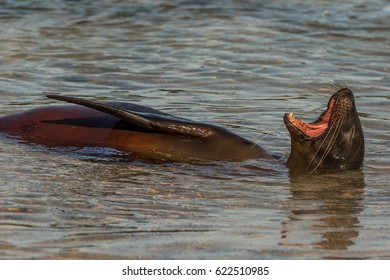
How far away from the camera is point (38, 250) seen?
4934 millimetres

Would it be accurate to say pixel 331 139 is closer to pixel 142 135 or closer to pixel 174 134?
pixel 174 134

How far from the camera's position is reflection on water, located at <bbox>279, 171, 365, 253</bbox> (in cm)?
527

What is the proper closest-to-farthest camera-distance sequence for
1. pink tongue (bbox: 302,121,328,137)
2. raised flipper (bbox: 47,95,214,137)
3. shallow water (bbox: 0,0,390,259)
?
1. shallow water (bbox: 0,0,390,259)
2. raised flipper (bbox: 47,95,214,137)
3. pink tongue (bbox: 302,121,328,137)

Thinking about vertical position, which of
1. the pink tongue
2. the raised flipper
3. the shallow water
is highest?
the raised flipper

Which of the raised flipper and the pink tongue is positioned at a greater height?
the raised flipper

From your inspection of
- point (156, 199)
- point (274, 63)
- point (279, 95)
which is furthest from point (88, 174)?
point (274, 63)

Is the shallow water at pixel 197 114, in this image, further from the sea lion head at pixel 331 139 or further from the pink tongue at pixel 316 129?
the pink tongue at pixel 316 129

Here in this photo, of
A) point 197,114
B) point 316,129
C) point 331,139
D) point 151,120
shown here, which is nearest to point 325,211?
point 331,139

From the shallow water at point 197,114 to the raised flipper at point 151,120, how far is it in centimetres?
27

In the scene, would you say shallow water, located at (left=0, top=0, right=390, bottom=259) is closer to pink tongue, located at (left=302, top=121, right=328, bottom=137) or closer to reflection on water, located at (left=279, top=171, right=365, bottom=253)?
reflection on water, located at (left=279, top=171, right=365, bottom=253)

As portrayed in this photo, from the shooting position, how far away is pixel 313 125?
698 centimetres

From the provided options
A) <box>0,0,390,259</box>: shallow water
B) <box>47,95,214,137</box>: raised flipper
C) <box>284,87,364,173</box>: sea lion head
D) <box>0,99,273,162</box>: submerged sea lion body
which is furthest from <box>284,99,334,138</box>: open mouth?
<box>47,95,214,137</box>: raised flipper

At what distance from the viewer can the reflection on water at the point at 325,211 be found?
527 centimetres

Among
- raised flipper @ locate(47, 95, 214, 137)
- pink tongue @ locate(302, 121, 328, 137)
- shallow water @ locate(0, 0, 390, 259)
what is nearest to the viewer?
shallow water @ locate(0, 0, 390, 259)
